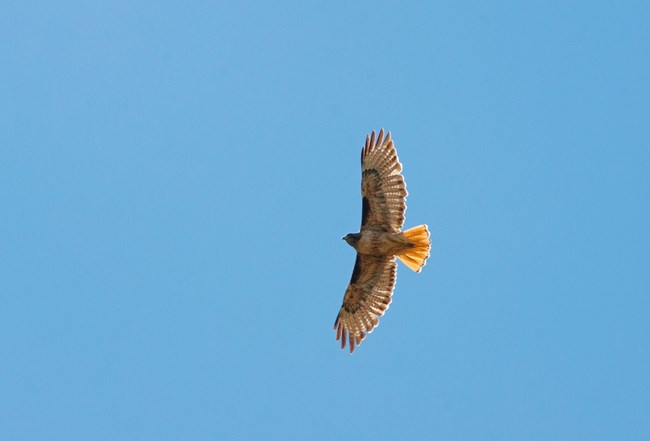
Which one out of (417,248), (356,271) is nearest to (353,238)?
(356,271)

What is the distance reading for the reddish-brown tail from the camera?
19.3 metres

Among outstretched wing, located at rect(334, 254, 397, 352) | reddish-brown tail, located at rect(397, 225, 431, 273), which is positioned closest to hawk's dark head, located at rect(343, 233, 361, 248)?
outstretched wing, located at rect(334, 254, 397, 352)

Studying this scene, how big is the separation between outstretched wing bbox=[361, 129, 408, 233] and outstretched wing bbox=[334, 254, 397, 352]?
40.8 inches

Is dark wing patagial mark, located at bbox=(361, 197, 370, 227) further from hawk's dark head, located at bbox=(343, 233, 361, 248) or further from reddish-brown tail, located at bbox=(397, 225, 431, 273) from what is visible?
reddish-brown tail, located at bbox=(397, 225, 431, 273)

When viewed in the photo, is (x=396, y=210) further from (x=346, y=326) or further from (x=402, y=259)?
(x=346, y=326)

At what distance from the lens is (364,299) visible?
21.0m

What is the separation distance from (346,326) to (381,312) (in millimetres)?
834

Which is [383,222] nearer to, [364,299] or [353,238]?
[353,238]

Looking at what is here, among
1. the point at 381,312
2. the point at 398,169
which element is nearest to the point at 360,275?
the point at 381,312

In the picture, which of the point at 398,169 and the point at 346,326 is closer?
the point at 398,169

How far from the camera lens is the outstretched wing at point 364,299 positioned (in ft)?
67.5

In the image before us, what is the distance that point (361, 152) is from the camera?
65.3ft

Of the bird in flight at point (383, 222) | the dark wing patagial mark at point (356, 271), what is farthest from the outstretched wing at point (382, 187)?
the dark wing patagial mark at point (356, 271)

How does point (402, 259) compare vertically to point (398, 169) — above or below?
below
